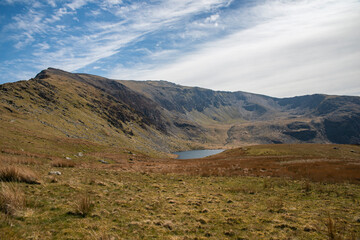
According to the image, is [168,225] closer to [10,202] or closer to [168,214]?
[168,214]

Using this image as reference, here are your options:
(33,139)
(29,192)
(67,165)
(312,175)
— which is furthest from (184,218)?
Answer: (33,139)

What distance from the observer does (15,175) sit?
10.7m

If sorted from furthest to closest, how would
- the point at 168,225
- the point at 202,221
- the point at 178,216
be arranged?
the point at 178,216 < the point at 202,221 < the point at 168,225

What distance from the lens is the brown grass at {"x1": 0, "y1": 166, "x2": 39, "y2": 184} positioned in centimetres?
1027

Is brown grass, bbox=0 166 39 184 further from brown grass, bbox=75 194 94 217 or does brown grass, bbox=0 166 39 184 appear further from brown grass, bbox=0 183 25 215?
brown grass, bbox=75 194 94 217

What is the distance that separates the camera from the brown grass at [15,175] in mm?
10266

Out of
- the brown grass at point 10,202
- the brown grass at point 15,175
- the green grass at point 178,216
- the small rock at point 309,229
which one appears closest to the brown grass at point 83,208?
the green grass at point 178,216

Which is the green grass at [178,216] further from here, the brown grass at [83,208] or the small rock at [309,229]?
the brown grass at [83,208]

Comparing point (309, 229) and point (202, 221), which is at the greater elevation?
point (202, 221)

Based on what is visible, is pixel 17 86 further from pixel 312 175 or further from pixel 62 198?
pixel 312 175

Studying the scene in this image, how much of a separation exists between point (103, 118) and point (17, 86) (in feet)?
181

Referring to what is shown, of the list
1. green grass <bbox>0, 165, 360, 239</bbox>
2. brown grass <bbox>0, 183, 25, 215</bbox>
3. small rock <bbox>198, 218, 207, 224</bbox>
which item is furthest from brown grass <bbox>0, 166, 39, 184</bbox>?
small rock <bbox>198, 218, 207, 224</bbox>

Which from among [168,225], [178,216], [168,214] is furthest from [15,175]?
[178,216]

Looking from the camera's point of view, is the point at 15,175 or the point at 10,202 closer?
the point at 10,202
